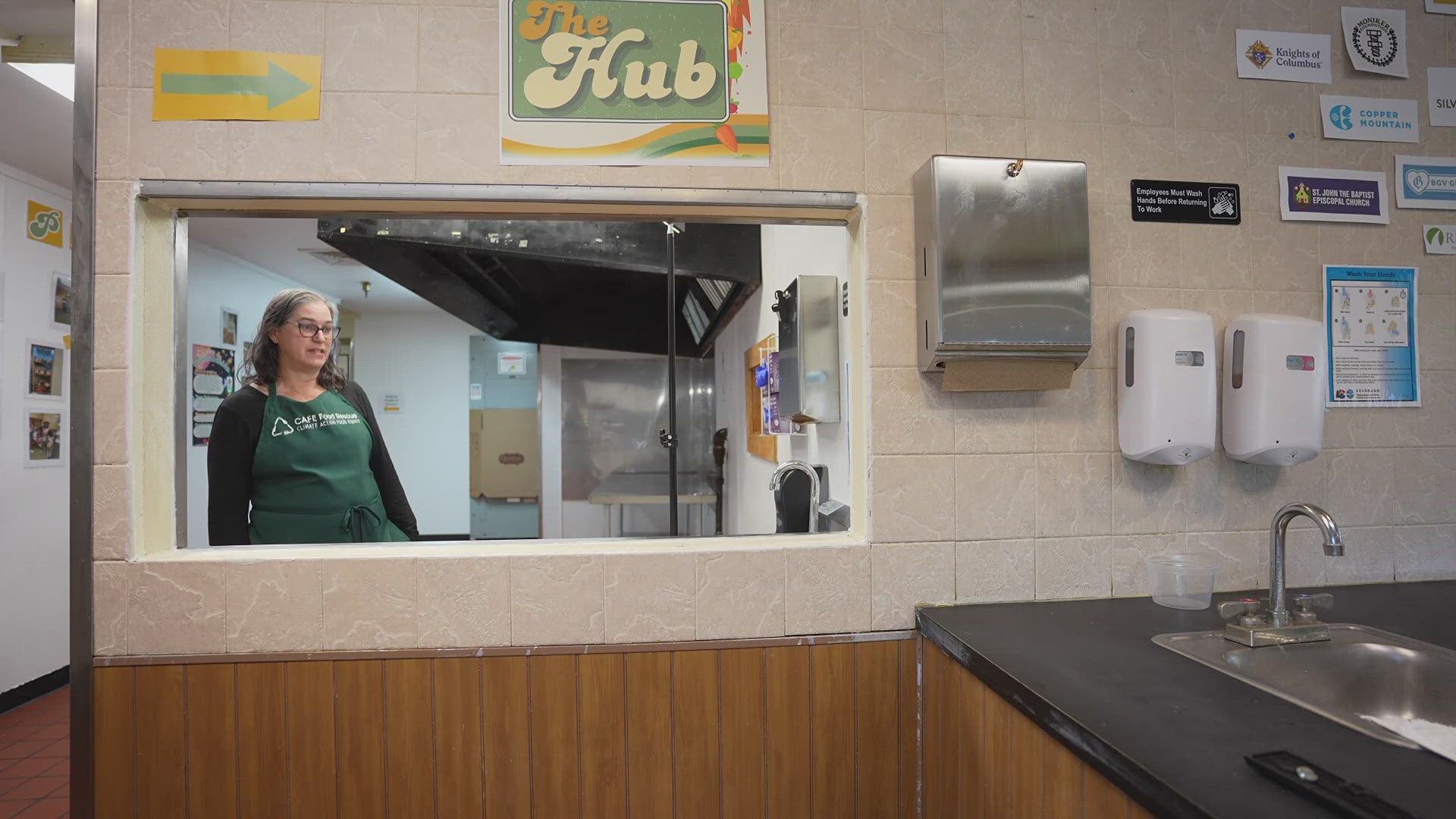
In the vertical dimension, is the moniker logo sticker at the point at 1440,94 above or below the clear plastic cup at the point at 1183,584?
above

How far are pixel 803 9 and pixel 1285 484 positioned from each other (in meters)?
1.61

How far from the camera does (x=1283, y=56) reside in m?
1.71

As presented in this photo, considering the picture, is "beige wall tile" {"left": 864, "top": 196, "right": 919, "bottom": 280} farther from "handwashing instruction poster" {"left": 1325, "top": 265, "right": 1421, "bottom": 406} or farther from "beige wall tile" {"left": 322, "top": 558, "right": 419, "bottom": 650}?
"beige wall tile" {"left": 322, "top": 558, "right": 419, "bottom": 650}

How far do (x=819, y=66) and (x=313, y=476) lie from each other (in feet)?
5.24

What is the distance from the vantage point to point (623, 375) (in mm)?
4984

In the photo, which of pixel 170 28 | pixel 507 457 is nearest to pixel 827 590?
pixel 170 28

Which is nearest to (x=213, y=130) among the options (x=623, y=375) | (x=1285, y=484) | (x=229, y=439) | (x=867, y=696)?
(x=229, y=439)

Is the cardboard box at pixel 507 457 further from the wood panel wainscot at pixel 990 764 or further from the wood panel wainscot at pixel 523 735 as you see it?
the wood panel wainscot at pixel 990 764

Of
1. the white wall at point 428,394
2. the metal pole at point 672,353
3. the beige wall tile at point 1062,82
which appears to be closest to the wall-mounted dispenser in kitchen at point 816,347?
the metal pole at point 672,353

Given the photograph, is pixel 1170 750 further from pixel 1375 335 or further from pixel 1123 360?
pixel 1375 335

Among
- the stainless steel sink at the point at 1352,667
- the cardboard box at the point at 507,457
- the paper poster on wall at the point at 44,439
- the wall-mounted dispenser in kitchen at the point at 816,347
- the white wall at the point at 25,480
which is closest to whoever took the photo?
the stainless steel sink at the point at 1352,667

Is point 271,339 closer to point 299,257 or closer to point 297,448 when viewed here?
point 297,448

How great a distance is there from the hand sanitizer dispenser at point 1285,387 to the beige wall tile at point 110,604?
244 centimetres

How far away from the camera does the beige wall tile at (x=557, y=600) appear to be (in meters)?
1.49
